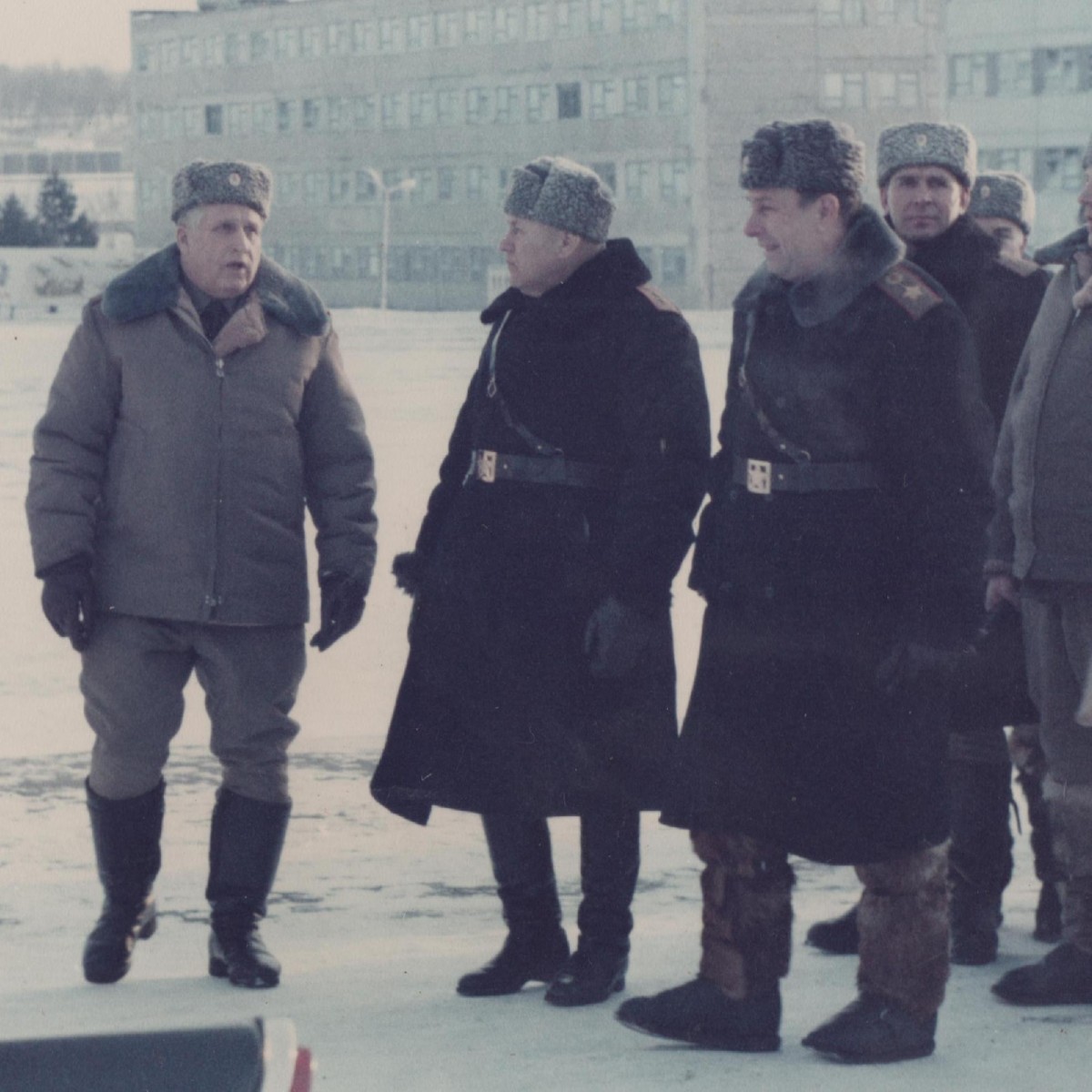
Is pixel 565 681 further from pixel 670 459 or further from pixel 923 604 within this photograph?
pixel 923 604

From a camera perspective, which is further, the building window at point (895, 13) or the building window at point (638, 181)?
the building window at point (638, 181)

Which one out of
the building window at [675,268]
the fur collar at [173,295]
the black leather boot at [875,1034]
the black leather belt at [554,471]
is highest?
the fur collar at [173,295]

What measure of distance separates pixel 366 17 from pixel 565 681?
276ft

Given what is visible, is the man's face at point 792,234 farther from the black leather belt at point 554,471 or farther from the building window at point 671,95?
the building window at point 671,95

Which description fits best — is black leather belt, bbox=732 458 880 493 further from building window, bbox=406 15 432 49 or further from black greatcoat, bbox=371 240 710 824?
building window, bbox=406 15 432 49

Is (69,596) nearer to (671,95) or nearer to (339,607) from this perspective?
(339,607)

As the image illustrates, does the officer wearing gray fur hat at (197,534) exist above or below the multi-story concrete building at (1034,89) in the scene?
below

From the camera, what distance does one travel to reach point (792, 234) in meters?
3.96

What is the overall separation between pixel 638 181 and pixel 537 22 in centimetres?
716

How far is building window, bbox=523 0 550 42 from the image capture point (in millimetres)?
81188

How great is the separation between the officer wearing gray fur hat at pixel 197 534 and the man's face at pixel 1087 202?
145cm

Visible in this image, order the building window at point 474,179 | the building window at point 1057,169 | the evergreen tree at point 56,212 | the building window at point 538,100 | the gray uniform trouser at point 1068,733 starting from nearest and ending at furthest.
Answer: the gray uniform trouser at point 1068,733
the building window at point 1057,169
the building window at point 538,100
the building window at point 474,179
the evergreen tree at point 56,212

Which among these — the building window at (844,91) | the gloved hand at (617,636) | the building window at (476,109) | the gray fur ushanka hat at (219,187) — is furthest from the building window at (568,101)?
the gloved hand at (617,636)

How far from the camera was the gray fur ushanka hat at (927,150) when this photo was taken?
4.66 meters
